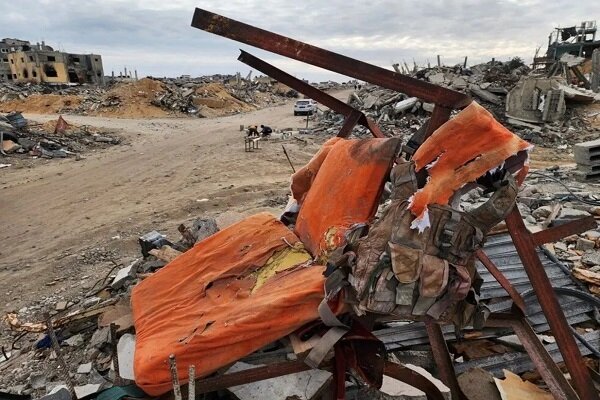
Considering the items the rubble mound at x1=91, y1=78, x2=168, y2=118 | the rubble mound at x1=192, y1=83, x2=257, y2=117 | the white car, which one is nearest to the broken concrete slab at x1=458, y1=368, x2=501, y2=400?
the white car

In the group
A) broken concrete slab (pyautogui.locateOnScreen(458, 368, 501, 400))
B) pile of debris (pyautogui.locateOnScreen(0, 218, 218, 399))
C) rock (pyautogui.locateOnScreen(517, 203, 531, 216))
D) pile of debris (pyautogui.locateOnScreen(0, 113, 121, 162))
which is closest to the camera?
broken concrete slab (pyautogui.locateOnScreen(458, 368, 501, 400))

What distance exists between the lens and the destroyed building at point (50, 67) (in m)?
44.9

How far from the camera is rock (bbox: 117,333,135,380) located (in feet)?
9.22

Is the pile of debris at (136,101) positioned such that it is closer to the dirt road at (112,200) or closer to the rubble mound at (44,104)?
the rubble mound at (44,104)

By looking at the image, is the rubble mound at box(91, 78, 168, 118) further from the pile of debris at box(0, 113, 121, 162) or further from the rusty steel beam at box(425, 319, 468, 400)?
the rusty steel beam at box(425, 319, 468, 400)

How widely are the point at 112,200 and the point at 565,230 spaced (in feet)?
29.5

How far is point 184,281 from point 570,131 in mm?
14199

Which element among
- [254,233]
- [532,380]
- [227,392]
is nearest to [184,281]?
[254,233]

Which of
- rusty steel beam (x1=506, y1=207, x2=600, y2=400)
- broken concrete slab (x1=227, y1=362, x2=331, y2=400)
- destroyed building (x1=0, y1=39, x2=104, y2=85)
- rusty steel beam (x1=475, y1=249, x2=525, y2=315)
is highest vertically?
destroyed building (x1=0, y1=39, x2=104, y2=85)

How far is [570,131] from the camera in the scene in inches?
539

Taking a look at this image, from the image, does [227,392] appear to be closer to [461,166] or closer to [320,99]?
[461,166]

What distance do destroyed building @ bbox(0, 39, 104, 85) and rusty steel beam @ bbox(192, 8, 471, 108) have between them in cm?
5039

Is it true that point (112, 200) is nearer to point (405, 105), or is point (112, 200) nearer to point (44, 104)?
point (405, 105)

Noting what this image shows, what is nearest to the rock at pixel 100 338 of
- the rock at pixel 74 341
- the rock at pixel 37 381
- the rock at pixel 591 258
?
Result: the rock at pixel 74 341
